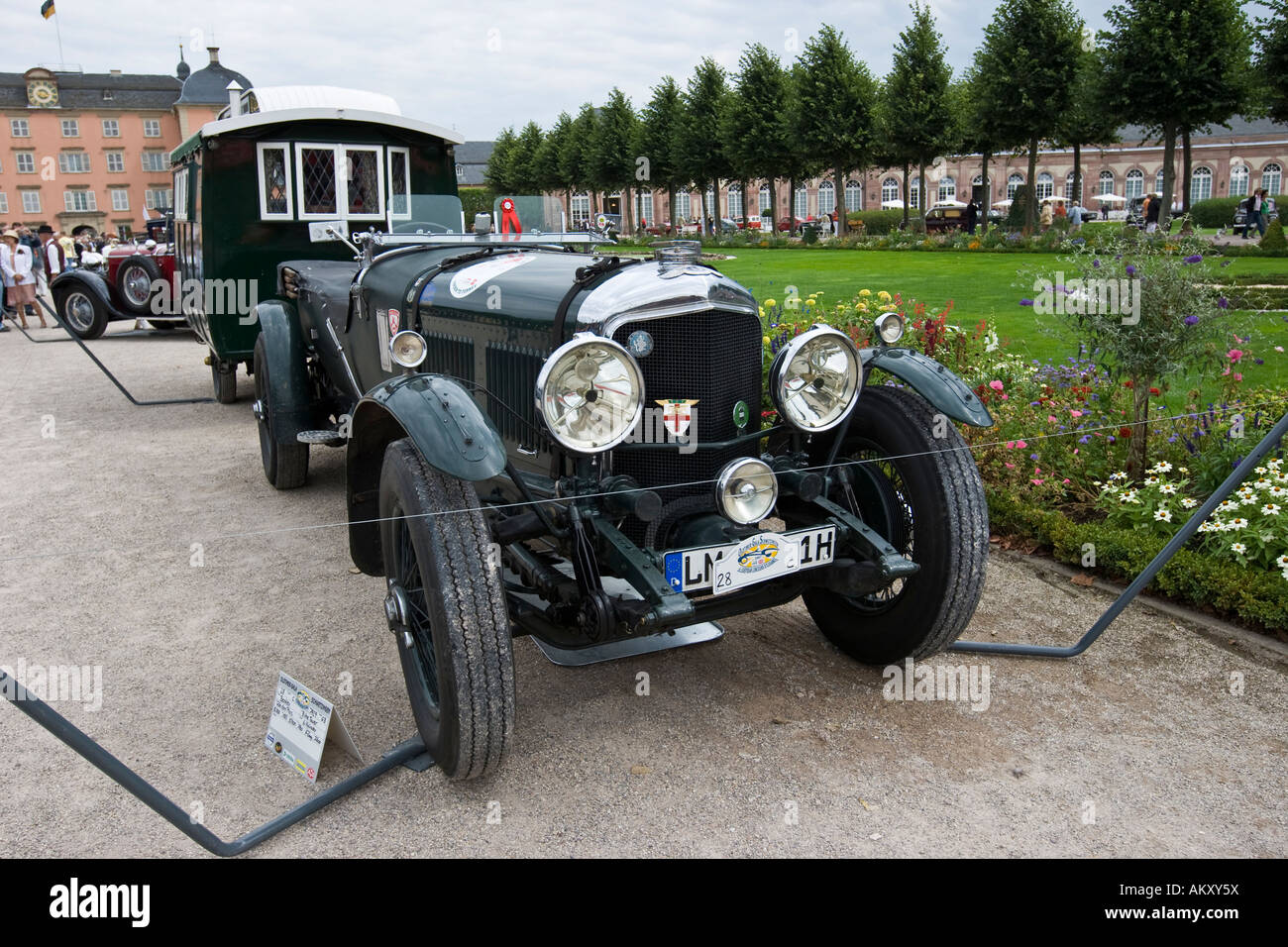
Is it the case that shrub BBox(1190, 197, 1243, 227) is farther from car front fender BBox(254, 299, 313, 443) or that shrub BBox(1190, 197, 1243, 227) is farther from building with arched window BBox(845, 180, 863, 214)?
car front fender BBox(254, 299, 313, 443)

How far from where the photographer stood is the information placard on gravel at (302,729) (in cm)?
326

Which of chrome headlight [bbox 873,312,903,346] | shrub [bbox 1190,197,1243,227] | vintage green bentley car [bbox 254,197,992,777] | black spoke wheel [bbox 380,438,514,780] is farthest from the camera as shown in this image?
shrub [bbox 1190,197,1243,227]

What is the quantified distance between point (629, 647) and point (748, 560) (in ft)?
2.83

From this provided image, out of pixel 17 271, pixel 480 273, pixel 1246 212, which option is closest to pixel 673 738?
pixel 480 273

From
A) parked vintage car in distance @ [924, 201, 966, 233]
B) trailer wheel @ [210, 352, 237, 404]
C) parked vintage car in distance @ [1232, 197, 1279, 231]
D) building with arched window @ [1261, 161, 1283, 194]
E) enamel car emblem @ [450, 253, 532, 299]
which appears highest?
building with arched window @ [1261, 161, 1283, 194]

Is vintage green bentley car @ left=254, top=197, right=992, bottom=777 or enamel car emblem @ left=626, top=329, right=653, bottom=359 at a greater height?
enamel car emblem @ left=626, top=329, right=653, bottom=359

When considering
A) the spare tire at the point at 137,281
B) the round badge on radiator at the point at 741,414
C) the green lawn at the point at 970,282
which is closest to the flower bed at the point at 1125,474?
the green lawn at the point at 970,282

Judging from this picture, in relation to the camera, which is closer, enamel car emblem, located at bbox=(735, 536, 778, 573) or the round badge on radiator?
enamel car emblem, located at bbox=(735, 536, 778, 573)

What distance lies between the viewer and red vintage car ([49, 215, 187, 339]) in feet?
52.6

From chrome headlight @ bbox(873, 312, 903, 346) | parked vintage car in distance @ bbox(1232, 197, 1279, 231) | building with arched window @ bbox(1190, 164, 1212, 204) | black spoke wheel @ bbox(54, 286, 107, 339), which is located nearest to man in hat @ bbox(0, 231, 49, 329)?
black spoke wheel @ bbox(54, 286, 107, 339)

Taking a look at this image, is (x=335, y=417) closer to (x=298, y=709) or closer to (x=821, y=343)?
(x=298, y=709)

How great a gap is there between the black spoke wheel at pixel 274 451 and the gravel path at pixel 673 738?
1338 millimetres

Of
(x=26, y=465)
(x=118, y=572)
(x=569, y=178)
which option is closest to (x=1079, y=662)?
(x=118, y=572)

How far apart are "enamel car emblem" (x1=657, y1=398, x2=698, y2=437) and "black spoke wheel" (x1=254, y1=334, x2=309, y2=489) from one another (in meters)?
4.05
